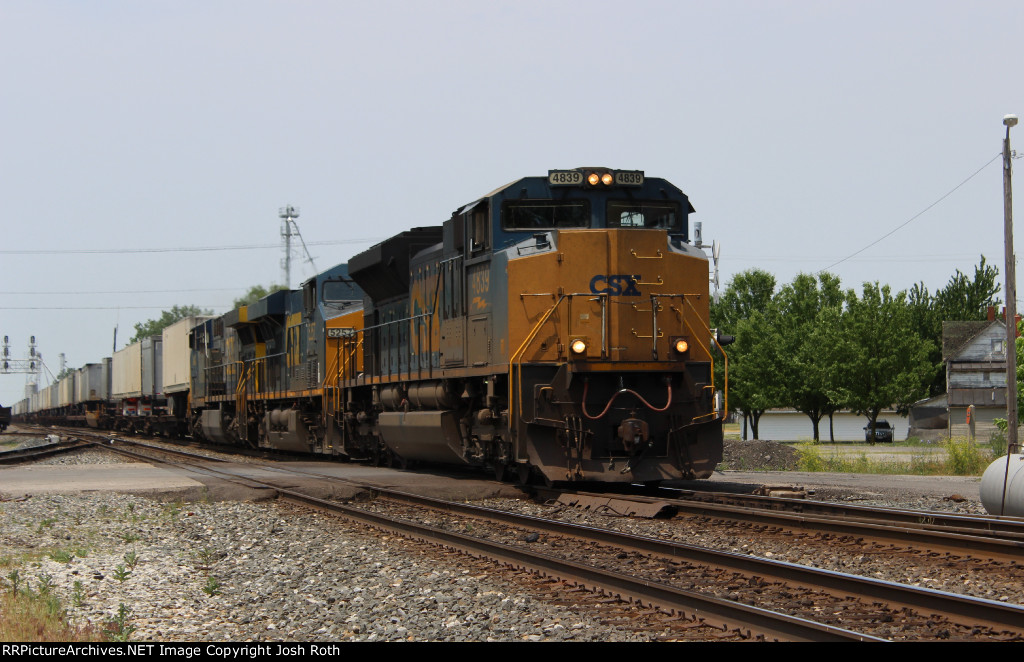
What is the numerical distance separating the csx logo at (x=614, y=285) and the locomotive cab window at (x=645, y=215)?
92 centimetres

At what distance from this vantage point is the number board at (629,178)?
1307 centimetres

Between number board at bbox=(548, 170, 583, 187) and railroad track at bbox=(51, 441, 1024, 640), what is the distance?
4550mm

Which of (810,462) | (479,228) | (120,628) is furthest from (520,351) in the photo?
(810,462)

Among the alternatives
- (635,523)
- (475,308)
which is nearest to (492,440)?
(475,308)

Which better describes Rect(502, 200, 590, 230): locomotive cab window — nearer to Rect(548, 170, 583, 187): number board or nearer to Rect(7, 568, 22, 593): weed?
Rect(548, 170, 583, 187): number board

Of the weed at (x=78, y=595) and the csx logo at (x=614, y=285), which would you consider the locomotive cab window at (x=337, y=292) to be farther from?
the weed at (x=78, y=595)

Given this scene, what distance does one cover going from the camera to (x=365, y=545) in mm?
9469

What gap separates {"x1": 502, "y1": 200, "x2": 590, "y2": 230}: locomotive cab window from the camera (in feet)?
42.7

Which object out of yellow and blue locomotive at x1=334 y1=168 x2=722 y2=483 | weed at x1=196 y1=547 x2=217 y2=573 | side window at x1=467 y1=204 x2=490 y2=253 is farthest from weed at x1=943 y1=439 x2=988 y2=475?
weed at x1=196 y1=547 x2=217 y2=573

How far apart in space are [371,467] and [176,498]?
5105mm

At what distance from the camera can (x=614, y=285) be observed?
41.0 feet

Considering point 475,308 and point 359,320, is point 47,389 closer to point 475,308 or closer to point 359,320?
point 359,320

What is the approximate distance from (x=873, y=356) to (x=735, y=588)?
166ft

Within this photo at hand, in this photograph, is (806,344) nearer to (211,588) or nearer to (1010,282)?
(1010,282)
